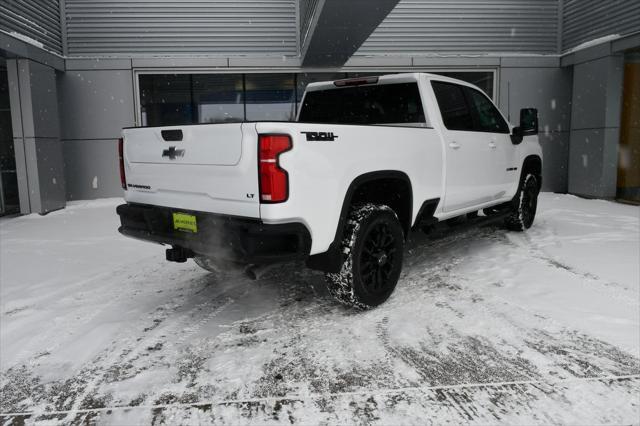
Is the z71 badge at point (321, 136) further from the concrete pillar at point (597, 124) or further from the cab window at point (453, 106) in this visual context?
the concrete pillar at point (597, 124)

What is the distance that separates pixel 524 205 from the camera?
7199mm

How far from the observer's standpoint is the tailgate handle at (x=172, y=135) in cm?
365

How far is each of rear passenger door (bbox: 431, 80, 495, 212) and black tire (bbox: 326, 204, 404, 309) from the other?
99 cm

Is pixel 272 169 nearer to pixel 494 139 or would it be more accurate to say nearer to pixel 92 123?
pixel 494 139

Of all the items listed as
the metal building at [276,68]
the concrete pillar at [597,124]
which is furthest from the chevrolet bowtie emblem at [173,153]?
the concrete pillar at [597,124]

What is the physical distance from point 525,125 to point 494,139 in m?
0.68

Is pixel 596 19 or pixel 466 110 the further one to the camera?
pixel 596 19

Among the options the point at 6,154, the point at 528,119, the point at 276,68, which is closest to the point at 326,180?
the point at 528,119

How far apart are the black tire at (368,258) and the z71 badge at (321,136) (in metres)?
0.74

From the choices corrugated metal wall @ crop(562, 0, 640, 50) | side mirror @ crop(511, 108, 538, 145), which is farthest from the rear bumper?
corrugated metal wall @ crop(562, 0, 640, 50)

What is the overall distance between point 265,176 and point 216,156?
464mm

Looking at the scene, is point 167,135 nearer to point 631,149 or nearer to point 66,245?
point 66,245

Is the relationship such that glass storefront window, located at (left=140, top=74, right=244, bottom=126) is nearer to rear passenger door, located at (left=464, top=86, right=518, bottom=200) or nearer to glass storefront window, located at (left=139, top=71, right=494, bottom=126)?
glass storefront window, located at (left=139, top=71, right=494, bottom=126)

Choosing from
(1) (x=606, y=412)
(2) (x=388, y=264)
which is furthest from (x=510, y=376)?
(2) (x=388, y=264)
